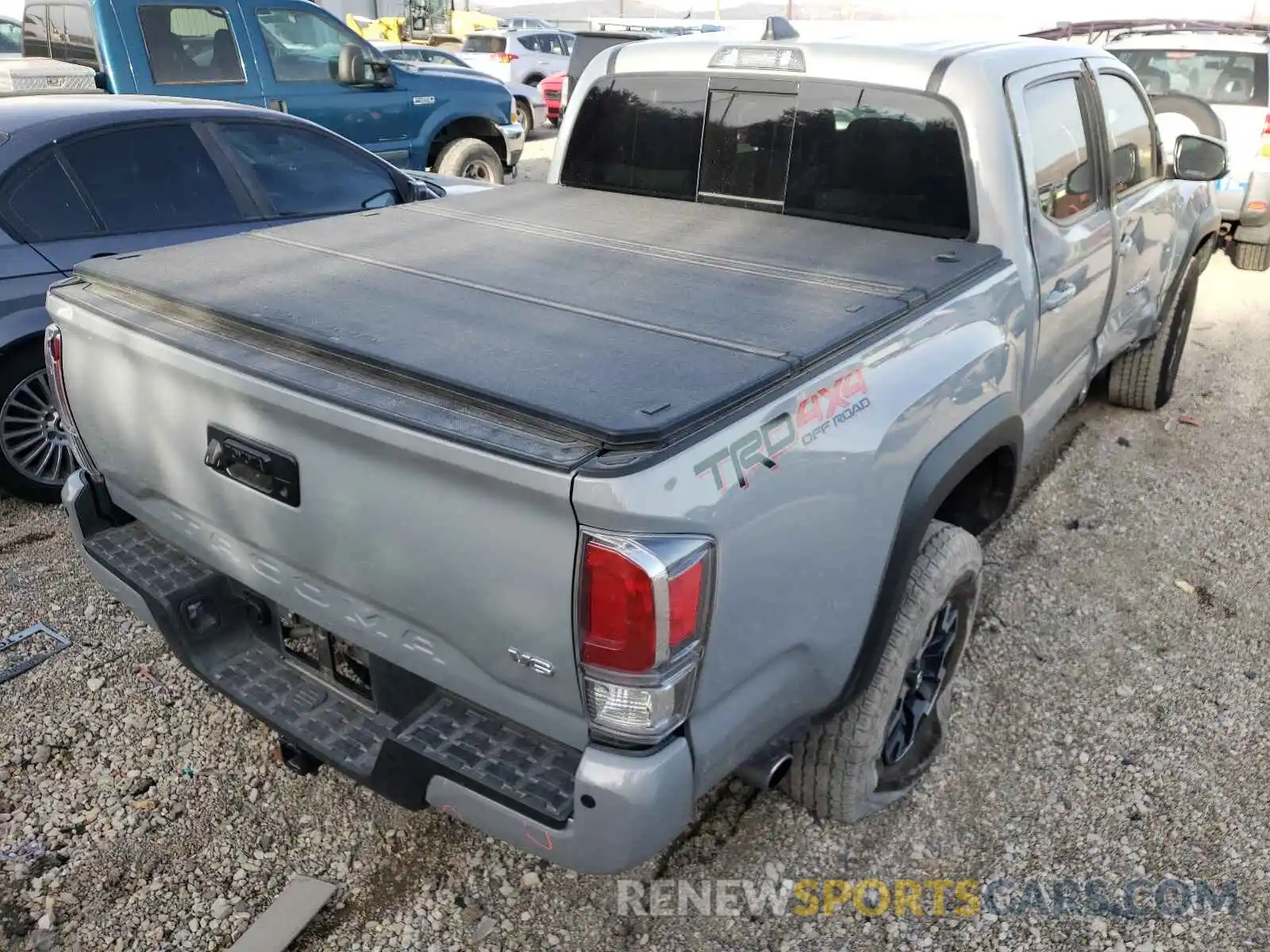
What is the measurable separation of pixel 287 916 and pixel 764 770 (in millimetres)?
1215

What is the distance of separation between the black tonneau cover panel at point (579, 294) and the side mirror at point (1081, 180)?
0.66m

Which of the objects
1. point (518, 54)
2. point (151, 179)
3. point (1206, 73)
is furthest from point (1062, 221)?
point (518, 54)

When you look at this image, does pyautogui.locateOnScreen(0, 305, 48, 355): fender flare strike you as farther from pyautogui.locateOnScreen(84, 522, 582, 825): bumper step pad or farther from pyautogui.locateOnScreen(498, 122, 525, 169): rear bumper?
pyautogui.locateOnScreen(498, 122, 525, 169): rear bumper

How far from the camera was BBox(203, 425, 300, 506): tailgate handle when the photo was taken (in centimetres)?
203

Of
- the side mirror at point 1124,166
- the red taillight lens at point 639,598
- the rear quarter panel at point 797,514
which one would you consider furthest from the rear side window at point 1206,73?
the red taillight lens at point 639,598

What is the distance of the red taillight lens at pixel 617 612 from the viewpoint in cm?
165

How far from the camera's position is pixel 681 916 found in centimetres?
248

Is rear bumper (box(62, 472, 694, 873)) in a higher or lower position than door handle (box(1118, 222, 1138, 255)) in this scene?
lower

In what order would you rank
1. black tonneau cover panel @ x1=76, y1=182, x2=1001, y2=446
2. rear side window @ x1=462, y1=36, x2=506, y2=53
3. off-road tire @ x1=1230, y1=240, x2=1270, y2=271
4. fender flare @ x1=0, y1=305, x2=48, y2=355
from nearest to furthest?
black tonneau cover panel @ x1=76, y1=182, x2=1001, y2=446, fender flare @ x1=0, y1=305, x2=48, y2=355, off-road tire @ x1=1230, y1=240, x2=1270, y2=271, rear side window @ x1=462, y1=36, x2=506, y2=53

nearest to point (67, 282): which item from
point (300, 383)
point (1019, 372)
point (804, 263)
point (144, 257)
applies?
point (144, 257)

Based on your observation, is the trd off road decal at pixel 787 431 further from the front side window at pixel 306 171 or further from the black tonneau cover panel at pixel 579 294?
the front side window at pixel 306 171

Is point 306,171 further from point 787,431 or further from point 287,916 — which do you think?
point 787,431

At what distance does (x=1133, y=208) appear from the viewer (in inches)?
153

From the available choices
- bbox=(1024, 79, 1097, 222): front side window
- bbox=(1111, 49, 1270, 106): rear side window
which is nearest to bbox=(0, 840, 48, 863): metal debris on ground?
bbox=(1024, 79, 1097, 222): front side window
